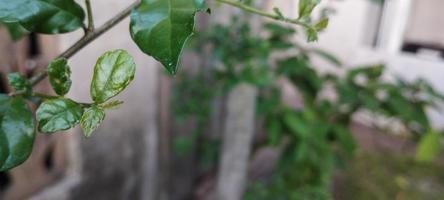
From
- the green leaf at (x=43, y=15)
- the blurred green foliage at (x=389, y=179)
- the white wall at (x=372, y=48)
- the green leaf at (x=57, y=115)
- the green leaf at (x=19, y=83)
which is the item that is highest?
the green leaf at (x=43, y=15)

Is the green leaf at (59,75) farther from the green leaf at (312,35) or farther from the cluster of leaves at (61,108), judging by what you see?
the green leaf at (312,35)

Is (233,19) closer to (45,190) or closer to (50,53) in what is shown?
(50,53)

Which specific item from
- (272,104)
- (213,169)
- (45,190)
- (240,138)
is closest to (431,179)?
(213,169)

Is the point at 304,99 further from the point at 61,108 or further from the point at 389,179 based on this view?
the point at 389,179

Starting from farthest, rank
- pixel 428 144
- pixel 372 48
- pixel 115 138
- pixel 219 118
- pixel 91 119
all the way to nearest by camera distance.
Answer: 1. pixel 372 48
2. pixel 219 118
3. pixel 115 138
4. pixel 428 144
5. pixel 91 119

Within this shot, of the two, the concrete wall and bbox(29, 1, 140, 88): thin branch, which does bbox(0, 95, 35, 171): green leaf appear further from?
the concrete wall

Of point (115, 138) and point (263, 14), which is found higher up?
point (263, 14)

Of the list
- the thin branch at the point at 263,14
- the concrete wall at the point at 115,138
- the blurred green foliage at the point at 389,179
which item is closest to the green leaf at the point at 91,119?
the thin branch at the point at 263,14

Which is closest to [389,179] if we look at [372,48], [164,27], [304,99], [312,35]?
[372,48]
